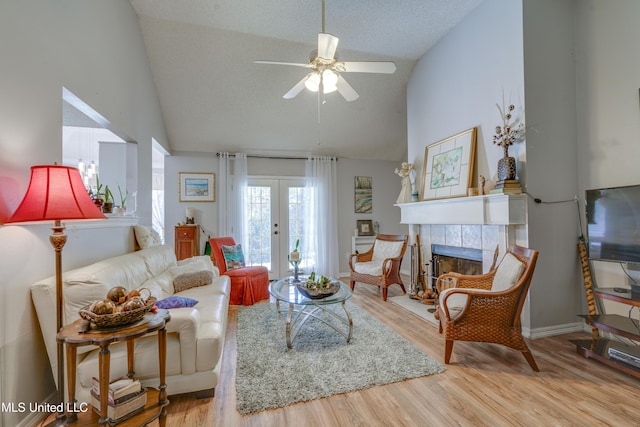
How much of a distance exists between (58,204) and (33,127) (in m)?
0.67

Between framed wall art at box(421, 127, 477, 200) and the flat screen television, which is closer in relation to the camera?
the flat screen television

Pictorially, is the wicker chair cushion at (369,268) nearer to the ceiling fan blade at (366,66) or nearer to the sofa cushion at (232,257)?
the sofa cushion at (232,257)

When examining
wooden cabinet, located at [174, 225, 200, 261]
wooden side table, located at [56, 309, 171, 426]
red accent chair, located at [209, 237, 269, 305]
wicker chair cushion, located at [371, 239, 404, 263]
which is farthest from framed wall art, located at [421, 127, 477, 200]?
wooden cabinet, located at [174, 225, 200, 261]

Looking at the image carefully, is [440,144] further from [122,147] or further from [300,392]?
[122,147]

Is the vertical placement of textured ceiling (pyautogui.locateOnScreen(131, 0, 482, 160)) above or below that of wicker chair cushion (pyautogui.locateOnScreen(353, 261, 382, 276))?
above

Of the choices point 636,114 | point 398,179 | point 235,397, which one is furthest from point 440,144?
point 235,397

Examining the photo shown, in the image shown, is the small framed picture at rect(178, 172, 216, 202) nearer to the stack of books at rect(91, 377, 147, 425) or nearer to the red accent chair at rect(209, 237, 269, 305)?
the red accent chair at rect(209, 237, 269, 305)

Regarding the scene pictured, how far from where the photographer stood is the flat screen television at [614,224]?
7.53 feet

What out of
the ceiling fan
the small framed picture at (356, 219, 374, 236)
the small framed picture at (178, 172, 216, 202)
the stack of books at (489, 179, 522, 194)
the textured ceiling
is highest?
the textured ceiling

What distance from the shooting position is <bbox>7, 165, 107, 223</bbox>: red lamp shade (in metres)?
1.41

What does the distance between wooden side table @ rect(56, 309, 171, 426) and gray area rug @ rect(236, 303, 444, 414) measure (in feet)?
1.69

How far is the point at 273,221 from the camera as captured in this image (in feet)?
18.2

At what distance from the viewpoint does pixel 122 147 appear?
340cm

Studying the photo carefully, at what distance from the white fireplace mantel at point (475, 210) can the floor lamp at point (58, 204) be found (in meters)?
3.29
